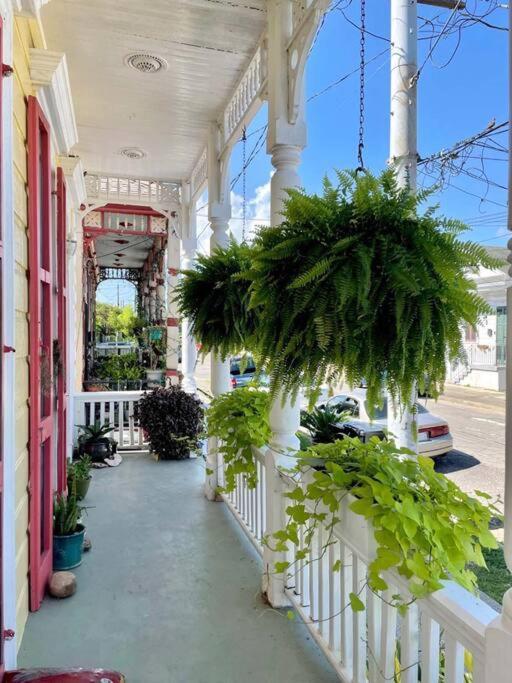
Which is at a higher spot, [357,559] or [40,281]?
[40,281]

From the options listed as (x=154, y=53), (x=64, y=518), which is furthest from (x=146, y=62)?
(x=64, y=518)

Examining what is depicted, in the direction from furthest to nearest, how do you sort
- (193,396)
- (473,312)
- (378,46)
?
(193,396), (378,46), (473,312)

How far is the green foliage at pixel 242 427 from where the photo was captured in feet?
9.21

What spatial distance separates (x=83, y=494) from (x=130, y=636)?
1862 millimetres

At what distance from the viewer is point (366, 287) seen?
3.78 feet

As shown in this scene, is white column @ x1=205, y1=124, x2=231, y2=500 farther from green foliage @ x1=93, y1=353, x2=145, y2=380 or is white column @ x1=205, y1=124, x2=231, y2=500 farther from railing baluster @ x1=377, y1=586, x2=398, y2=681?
green foliage @ x1=93, y1=353, x2=145, y2=380

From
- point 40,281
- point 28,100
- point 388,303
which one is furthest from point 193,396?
point 388,303

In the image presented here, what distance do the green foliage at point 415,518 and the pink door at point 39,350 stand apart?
4.65ft

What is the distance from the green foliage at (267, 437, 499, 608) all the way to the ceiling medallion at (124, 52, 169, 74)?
2.80 m

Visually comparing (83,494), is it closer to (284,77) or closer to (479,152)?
(284,77)

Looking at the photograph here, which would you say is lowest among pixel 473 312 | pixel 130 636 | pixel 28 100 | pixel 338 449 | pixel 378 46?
pixel 130 636

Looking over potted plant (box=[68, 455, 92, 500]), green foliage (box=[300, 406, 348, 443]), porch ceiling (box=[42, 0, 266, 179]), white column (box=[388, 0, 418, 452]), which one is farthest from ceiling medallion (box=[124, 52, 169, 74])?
potted plant (box=[68, 455, 92, 500])

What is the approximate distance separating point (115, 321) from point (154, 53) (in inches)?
681

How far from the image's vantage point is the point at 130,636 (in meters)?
2.13
